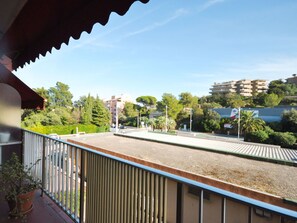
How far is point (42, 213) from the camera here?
215cm

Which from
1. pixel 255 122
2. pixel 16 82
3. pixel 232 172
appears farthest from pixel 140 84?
pixel 16 82

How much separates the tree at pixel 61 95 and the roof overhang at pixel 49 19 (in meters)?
37.1

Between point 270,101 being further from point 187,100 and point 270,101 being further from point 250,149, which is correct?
point 250,149

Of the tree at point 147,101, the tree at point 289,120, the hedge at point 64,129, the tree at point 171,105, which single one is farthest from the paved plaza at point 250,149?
the tree at point 147,101

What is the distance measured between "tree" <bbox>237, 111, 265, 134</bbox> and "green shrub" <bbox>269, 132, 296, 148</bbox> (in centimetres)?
463

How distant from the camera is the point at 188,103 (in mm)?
45719

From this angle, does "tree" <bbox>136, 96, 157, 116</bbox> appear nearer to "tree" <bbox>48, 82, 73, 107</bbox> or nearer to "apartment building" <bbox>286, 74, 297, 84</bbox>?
"tree" <bbox>48, 82, 73, 107</bbox>

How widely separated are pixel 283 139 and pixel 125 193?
88.3 feet

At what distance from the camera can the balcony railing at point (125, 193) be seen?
97 cm

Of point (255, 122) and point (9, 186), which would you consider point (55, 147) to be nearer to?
point (9, 186)

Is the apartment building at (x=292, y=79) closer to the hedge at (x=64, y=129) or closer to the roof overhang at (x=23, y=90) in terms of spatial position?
the hedge at (x=64, y=129)

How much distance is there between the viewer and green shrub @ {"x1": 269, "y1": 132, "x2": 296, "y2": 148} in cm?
2247

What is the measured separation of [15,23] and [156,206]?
2.29 m

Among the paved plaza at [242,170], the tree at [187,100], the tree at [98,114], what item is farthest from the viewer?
the tree at [187,100]
